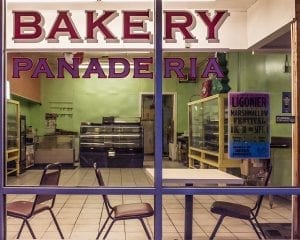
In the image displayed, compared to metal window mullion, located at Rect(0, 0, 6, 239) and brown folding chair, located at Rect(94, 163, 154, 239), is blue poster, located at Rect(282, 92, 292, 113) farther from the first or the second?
metal window mullion, located at Rect(0, 0, 6, 239)

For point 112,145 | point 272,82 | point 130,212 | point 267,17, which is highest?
point 267,17

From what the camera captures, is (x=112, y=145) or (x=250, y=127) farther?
(x=112, y=145)

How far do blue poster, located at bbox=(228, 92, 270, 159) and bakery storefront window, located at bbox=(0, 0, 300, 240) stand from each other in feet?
0.06

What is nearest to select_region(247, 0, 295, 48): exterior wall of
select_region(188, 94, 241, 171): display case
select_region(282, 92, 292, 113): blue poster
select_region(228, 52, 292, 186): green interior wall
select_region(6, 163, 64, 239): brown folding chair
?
select_region(228, 52, 292, 186): green interior wall

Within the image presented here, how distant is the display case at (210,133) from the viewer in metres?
7.37

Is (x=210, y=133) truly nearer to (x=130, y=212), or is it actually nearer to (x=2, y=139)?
(x=130, y=212)

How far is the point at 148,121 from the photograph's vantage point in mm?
15133

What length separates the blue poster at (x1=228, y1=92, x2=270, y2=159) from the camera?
4.79m

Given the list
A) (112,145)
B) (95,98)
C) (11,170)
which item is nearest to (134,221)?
(11,170)

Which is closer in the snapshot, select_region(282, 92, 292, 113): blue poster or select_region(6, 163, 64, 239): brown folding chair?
select_region(6, 163, 64, 239): brown folding chair

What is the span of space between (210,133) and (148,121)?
691 centimetres

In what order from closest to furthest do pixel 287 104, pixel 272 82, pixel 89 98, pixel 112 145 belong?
pixel 287 104 → pixel 272 82 → pixel 112 145 → pixel 89 98

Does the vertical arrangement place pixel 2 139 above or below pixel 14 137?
above

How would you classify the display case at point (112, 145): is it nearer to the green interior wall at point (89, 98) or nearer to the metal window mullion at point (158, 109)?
the green interior wall at point (89, 98)
